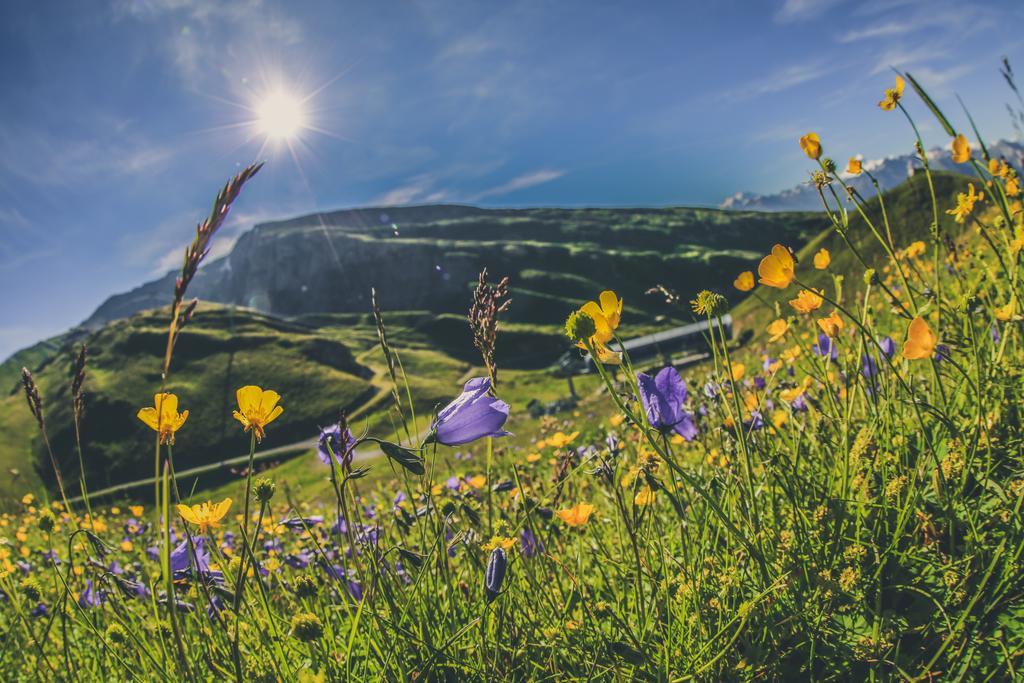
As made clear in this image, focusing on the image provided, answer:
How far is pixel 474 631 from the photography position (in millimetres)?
2250

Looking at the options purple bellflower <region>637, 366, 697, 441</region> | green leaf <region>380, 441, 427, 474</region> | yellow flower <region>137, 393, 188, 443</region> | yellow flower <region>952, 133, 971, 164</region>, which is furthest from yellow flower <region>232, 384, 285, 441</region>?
yellow flower <region>952, 133, 971, 164</region>

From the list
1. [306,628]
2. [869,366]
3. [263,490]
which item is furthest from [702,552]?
[263,490]

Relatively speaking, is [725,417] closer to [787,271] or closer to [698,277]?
[787,271]

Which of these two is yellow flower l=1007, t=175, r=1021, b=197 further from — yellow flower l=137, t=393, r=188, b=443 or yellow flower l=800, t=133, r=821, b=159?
yellow flower l=137, t=393, r=188, b=443

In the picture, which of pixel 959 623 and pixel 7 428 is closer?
pixel 959 623

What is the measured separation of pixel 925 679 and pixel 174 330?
249 cm

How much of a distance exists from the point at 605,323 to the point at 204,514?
1.51 meters

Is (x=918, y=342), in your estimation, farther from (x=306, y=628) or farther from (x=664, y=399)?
(x=306, y=628)

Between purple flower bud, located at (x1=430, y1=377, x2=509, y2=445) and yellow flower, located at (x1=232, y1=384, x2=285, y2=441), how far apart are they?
54 cm

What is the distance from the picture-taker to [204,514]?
1906mm

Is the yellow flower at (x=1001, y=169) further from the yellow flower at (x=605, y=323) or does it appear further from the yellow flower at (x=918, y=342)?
the yellow flower at (x=605, y=323)

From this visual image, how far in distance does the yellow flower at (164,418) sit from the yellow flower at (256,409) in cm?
14

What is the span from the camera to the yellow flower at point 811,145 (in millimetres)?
2158

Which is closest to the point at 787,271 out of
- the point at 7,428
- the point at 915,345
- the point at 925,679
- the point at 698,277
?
the point at 915,345
